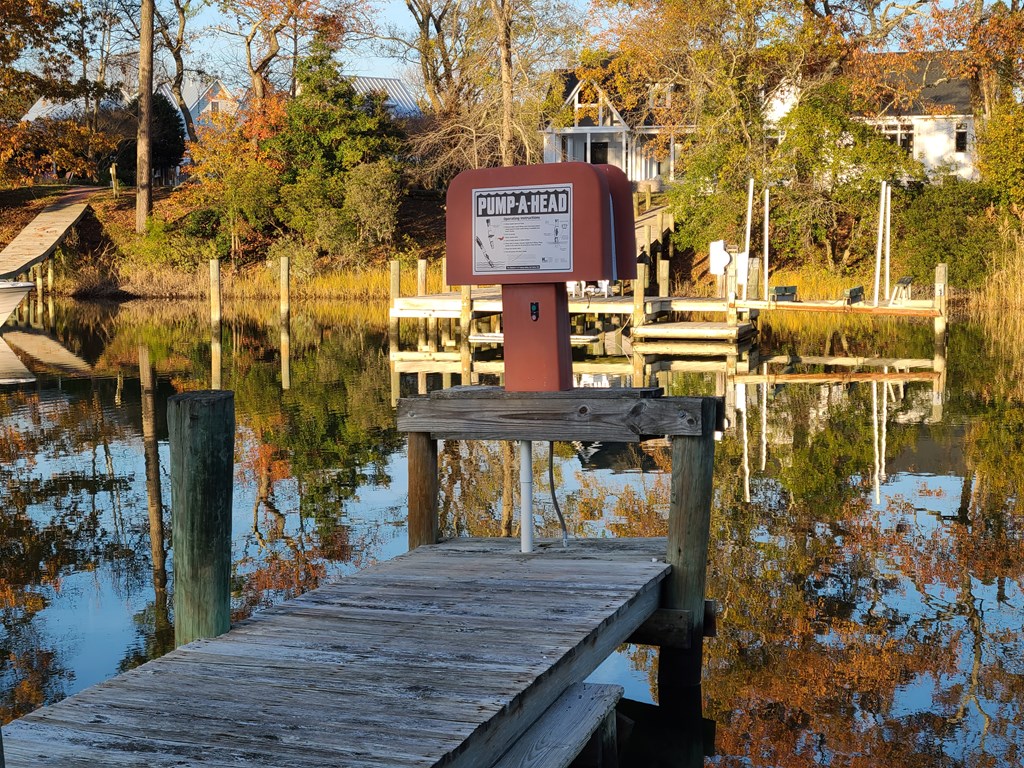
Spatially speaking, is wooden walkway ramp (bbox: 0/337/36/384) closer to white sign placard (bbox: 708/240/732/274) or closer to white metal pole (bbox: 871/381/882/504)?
white metal pole (bbox: 871/381/882/504)

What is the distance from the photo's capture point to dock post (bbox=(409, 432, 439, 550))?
7.12m

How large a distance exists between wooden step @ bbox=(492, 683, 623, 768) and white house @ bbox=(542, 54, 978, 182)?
29.8m

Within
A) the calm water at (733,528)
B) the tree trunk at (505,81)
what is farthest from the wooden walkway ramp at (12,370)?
the tree trunk at (505,81)

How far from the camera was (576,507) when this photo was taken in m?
10.7

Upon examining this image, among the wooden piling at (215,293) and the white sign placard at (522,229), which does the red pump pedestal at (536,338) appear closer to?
the white sign placard at (522,229)

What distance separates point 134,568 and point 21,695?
247 centimetres

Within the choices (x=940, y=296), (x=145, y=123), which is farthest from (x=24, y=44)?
(x=940, y=296)

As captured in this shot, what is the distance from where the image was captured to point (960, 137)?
4066cm

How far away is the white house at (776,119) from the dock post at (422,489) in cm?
2781

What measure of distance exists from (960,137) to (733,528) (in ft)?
113

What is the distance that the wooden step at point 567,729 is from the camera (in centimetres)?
480

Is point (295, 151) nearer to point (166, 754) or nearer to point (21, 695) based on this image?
point (21, 695)

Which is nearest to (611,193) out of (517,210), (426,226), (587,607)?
(517,210)

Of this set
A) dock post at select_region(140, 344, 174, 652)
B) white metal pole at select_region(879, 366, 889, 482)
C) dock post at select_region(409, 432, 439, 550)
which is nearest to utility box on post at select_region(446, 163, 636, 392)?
dock post at select_region(409, 432, 439, 550)
